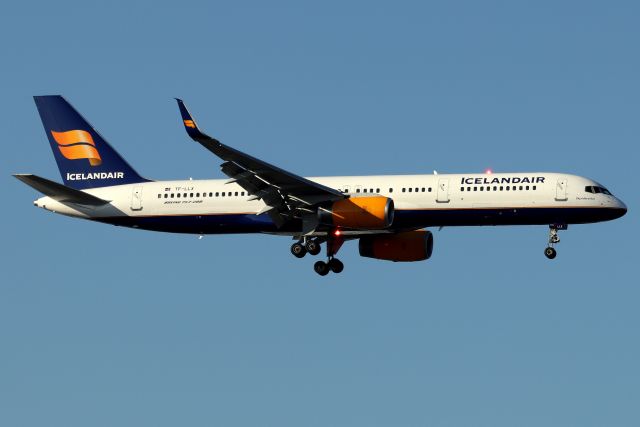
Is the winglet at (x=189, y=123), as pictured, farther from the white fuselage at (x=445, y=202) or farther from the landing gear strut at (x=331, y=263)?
the landing gear strut at (x=331, y=263)

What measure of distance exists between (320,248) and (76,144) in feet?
49.2

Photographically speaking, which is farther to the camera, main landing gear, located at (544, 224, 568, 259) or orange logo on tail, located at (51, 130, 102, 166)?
orange logo on tail, located at (51, 130, 102, 166)

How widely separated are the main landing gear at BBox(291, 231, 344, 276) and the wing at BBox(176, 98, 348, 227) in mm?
1750

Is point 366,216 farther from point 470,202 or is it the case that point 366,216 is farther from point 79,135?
point 79,135

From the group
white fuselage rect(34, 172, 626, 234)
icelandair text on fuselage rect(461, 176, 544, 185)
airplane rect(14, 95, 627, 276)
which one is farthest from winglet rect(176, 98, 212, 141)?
icelandair text on fuselage rect(461, 176, 544, 185)

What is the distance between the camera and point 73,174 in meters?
80.4

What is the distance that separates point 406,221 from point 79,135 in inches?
758

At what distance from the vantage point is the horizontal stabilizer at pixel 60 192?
7412 centimetres

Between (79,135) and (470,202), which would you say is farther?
(79,135)

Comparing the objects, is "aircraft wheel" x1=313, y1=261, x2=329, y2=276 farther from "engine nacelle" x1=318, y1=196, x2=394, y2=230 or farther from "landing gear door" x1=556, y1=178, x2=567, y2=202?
"landing gear door" x1=556, y1=178, x2=567, y2=202

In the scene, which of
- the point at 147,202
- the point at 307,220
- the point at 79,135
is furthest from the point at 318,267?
the point at 79,135

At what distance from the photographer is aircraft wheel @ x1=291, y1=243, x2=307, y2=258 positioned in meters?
75.8

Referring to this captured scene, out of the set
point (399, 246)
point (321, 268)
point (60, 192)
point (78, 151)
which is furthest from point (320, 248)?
Result: point (78, 151)

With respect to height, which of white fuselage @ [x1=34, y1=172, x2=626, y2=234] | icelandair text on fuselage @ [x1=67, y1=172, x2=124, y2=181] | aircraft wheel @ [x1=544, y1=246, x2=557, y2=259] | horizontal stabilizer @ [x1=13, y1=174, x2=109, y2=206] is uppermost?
icelandair text on fuselage @ [x1=67, y1=172, x2=124, y2=181]
